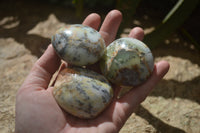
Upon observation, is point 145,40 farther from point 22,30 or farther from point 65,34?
point 22,30

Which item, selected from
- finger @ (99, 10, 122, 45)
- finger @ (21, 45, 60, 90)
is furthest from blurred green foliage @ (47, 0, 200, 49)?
finger @ (21, 45, 60, 90)

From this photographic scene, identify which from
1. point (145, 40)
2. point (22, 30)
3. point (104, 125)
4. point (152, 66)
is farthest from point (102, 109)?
point (22, 30)

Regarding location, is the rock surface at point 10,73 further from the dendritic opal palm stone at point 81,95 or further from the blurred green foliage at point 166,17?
the blurred green foliage at point 166,17

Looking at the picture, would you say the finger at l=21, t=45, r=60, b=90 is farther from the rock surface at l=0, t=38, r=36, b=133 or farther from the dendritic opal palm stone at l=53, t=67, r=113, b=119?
the rock surface at l=0, t=38, r=36, b=133

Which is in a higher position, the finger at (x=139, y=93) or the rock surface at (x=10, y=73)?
the finger at (x=139, y=93)

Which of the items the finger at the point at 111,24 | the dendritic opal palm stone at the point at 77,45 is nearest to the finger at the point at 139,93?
the dendritic opal palm stone at the point at 77,45
